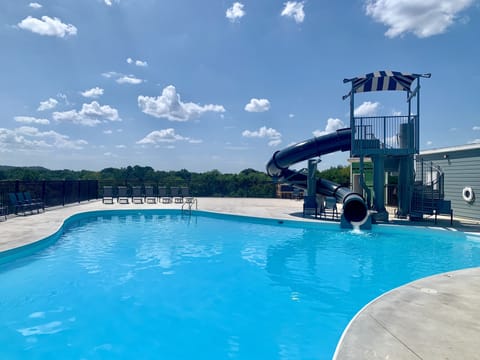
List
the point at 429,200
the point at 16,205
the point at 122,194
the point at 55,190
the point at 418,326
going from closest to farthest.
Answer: the point at 418,326
the point at 429,200
the point at 16,205
the point at 55,190
the point at 122,194

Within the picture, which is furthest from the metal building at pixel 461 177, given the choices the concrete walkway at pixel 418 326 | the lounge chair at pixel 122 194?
the lounge chair at pixel 122 194

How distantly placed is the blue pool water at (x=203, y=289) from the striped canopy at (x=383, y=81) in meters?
5.06

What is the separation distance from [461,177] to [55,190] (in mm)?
17261

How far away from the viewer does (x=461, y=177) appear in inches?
→ 450

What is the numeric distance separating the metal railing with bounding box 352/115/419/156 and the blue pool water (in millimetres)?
2874

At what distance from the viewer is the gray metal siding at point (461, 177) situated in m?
10.8

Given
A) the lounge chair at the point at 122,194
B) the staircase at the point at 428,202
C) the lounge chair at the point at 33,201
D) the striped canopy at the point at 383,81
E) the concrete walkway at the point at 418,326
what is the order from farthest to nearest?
the lounge chair at the point at 122,194 → the lounge chair at the point at 33,201 → the striped canopy at the point at 383,81 → the staircase at the point at 428,202 → the concrete walkway at the point at 418,326

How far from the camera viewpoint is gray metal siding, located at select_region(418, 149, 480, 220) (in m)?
10.8

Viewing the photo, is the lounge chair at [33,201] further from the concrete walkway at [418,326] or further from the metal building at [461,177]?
the metal building at [461,177]

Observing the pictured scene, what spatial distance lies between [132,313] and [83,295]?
116 centimetres

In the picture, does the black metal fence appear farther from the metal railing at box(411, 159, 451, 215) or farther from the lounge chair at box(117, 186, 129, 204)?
the metal railing at box(411, 159, 451, 215)

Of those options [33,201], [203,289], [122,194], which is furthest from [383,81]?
[33,201]

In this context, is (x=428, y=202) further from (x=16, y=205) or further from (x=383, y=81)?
(x=16, y=205)

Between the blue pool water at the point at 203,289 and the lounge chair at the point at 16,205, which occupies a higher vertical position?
the lounge chair at the point at 16,205
